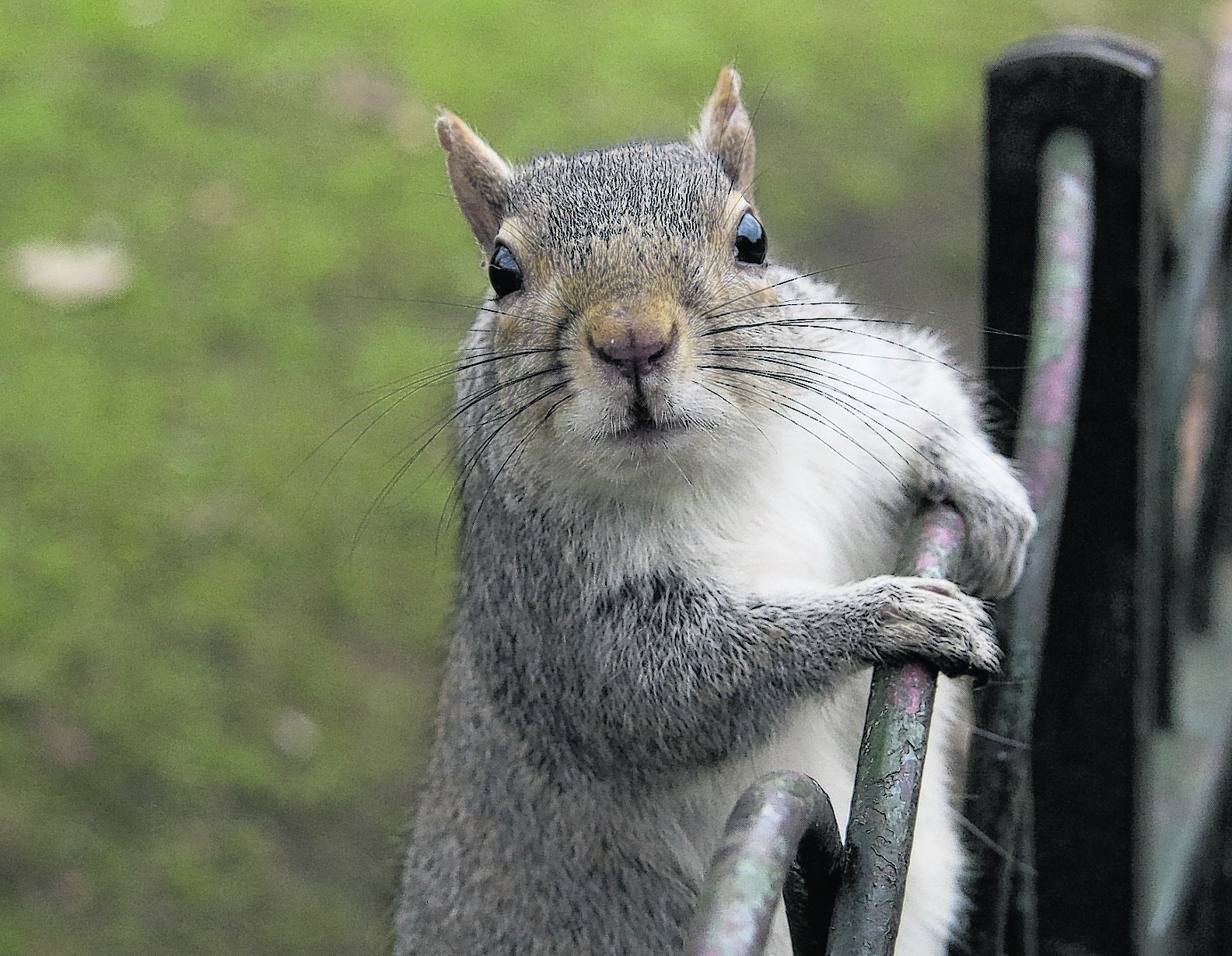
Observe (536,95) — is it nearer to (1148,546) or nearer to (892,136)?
(892,136)

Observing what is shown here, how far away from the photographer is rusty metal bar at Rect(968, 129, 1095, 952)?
4.46 feet

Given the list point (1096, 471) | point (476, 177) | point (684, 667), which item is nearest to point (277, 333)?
point (476, 177)

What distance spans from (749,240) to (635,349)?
0.31m

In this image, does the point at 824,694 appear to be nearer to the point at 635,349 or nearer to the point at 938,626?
the point at 938,626

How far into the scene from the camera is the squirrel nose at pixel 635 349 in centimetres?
150

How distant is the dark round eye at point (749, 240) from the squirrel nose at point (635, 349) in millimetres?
260

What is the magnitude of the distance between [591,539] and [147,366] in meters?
3.10

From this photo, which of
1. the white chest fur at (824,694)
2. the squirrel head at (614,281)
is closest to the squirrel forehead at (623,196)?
the squirrel head at (614,281)

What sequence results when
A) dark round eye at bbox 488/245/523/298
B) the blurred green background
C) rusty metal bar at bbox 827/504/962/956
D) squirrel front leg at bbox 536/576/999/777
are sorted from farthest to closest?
the blurred green background < dark round eye at bbox 488/245/523/298 < squirrel front leg at bbox 536/576/999/777 < rusty metal bar at bbox 827/504/962/956

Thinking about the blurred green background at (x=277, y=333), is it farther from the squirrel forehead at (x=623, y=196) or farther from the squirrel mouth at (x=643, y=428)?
the squirrel mouth at (x=643, y=428)

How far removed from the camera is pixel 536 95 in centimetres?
529

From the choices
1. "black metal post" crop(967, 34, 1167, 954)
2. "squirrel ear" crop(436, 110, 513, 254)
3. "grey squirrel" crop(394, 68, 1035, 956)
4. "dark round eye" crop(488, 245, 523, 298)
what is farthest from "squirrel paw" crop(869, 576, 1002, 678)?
"squirrel ear" crop(436, 110, 513, 254)

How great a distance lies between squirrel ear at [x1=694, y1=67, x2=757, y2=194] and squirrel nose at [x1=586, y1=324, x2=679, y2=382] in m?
0.41

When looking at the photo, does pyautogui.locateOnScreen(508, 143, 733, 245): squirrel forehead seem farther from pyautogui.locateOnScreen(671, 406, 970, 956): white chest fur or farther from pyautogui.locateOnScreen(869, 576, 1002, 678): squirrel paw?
pyautogui.locateOnScreen(869, 576, 1002, 678): squirrel paw
